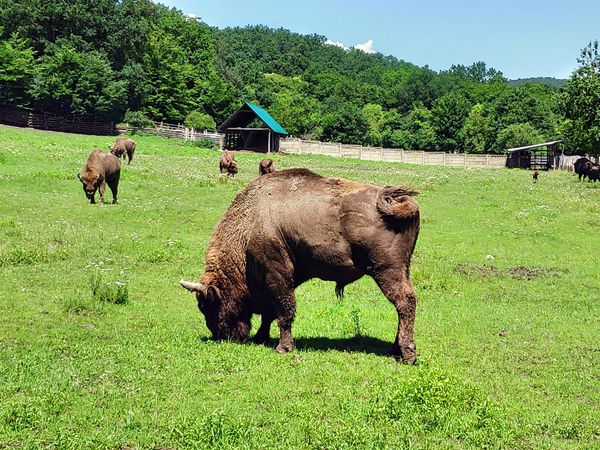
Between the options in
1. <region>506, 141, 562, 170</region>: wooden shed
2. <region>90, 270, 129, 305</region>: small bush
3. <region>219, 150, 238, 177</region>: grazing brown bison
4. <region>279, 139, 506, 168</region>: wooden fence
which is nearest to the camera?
<region>90, 270, 129, 305</region>: small bush

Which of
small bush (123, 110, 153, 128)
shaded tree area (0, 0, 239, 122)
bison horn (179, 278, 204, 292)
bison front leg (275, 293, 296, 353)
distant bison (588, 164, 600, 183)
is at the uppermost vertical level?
shaded tree area (0, 0, 239, 122)

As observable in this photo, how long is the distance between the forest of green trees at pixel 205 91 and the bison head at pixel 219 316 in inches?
1721

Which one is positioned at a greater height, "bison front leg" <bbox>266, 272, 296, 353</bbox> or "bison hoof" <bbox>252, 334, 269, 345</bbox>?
"bison front leg" <bbox>266, 272, 296, 353</bbox>

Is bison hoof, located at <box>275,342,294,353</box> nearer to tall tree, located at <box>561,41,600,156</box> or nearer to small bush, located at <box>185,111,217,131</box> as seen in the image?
tall tree, located at <box>561,41,600,156</box>

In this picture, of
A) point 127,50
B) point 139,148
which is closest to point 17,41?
point 127,50

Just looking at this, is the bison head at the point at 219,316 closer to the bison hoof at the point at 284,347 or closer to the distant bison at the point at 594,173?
the bison hoof at the point at 284,347

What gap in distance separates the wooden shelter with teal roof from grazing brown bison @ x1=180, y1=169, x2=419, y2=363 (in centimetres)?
6228

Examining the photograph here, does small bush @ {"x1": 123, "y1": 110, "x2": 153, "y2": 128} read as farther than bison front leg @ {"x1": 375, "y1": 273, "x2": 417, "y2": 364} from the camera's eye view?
Yes

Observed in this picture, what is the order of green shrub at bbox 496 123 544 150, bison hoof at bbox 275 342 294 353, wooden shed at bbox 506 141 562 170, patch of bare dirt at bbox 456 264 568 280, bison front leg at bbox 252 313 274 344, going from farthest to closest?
green shrub at bbox 496 123 544 150
wooden shed at bbox 506 141 562 170
patch of bare dirt at bbox 456 264 568 280
bison front leg at bbox 252 313 274 344
bison hoof at bbox 275 342 294 353

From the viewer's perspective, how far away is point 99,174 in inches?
966

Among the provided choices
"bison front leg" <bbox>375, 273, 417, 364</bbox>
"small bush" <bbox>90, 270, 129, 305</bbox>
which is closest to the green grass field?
"small bush" <bbox>90, 270, 129, 305</bbox>

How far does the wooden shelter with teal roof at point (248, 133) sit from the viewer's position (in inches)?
2874

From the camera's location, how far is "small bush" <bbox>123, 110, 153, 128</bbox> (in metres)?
79.9

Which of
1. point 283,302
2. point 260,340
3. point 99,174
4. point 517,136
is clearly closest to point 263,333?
point 260,340
